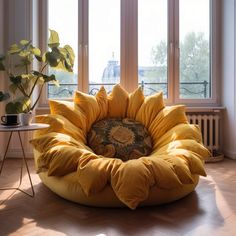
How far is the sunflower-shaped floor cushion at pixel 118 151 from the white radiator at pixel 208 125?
1.06 meters

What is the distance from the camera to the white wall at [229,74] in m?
3.89

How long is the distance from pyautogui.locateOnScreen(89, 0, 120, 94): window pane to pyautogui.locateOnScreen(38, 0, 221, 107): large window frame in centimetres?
7

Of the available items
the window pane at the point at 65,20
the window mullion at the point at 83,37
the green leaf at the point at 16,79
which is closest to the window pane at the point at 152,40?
the window mullion at the point at 83,37

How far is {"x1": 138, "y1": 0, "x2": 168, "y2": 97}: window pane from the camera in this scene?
4223 mm

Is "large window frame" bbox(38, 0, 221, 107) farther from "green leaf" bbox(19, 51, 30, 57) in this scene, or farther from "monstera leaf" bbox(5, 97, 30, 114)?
"monstera leaf" bbox(5, 97, 30, 114)

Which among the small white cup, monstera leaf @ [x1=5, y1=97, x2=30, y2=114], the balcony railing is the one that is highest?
the balcony railing

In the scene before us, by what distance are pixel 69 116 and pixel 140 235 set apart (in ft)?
4.81

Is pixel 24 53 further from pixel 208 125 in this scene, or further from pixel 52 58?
pixel 208 125

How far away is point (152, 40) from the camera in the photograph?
4242mm

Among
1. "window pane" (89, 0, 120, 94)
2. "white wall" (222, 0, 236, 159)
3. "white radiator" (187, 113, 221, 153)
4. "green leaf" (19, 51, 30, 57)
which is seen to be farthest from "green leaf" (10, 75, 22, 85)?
"white wall" (222, 0, 236, 159)

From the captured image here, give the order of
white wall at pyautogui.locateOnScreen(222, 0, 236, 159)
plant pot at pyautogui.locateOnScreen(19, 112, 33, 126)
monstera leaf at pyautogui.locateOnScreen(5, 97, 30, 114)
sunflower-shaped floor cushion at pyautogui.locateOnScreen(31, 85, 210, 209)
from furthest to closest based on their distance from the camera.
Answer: white wall at pyautogui.locateOnScreen(222, 0, 236, 159), monstera leaf at pyautogui.locateOnScreen(5, 97, 30, 114), plant pot at pyautogui.locateOnScreen(19, 112, 33, 126), sunflower-shaped floor cushion at pyautogui.locateOnScreen(31, 85, 210, 209)

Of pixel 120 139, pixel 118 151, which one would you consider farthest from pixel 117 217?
pixel 120 139

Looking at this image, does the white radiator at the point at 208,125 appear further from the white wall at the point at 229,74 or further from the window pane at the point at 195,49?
the window pane at the point at 195,49

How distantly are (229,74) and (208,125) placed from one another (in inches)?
28.8
